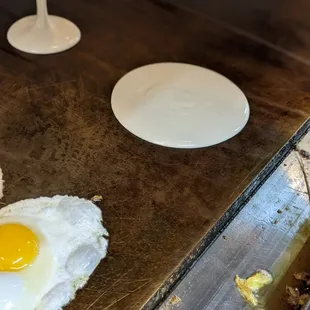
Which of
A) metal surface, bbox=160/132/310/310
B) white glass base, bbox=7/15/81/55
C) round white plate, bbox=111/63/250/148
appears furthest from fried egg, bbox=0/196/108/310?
white glass base, bbox=7/15/81/55

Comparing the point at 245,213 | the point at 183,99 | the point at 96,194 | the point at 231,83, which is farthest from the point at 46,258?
the point at 231,83

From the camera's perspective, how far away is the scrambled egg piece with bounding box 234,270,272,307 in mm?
1133

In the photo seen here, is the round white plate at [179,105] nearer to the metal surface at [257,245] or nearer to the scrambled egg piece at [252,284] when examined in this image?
the metal surface at [257,245]

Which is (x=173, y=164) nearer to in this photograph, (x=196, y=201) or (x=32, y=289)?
(x=196, y=201)

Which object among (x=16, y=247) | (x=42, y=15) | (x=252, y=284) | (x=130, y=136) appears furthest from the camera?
(x=42, y=15)

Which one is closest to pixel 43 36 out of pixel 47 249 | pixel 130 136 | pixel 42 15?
pixel 42 15

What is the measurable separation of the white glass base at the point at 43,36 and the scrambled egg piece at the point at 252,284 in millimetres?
831

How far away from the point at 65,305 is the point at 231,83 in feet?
2.66

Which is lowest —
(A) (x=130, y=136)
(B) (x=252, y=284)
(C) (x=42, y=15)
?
(B) (x=252, y=284)

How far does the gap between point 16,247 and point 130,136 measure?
0.45 m

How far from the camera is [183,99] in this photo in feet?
4.78

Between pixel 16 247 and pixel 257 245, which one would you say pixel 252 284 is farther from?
pixel 16 247

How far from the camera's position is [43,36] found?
62.4 inches

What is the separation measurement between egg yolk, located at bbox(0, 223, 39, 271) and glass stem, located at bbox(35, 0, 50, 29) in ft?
2.45
